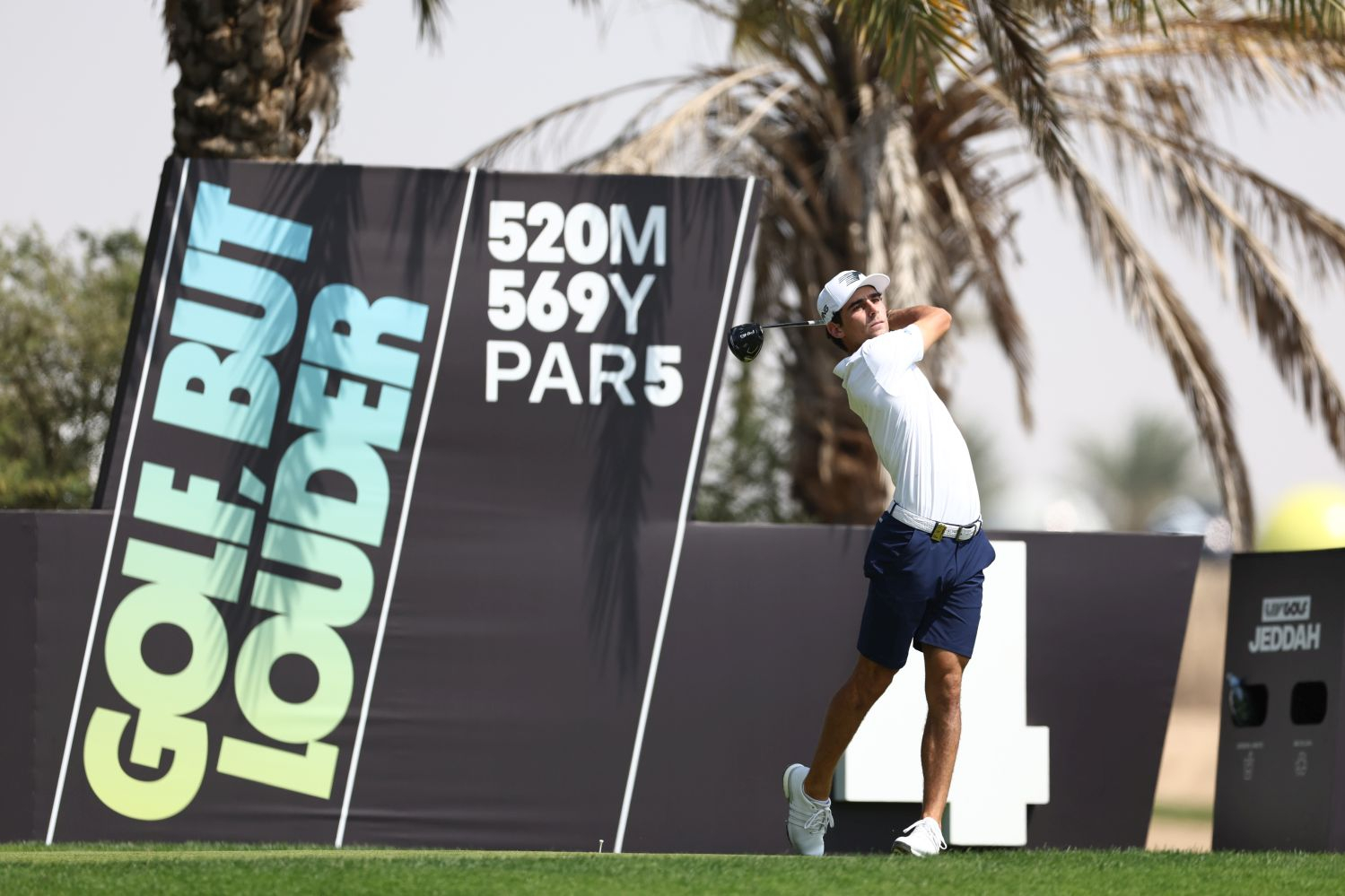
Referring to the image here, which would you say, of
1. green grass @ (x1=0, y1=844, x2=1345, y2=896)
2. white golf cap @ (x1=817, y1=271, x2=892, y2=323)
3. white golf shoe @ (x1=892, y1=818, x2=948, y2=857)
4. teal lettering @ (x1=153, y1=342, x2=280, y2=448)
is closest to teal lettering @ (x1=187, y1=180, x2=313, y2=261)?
teal lettering @ (x1=153, y1=342, x2=280, y2=448)

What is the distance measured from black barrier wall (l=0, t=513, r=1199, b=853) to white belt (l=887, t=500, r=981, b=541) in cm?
227

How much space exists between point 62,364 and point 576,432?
467 inches

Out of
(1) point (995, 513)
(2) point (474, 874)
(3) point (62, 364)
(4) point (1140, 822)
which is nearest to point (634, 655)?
(4) point (1140, 822)

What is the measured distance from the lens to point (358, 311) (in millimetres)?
8883

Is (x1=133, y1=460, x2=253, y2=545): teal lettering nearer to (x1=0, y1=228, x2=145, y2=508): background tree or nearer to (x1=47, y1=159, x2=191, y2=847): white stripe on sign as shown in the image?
(x1=47, y1=159, x2=191, y2=847): white stripe on sign

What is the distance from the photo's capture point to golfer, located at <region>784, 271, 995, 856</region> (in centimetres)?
651

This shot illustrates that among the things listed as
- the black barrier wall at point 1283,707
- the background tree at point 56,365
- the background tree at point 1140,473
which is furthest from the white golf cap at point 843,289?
the background tree at point 1140,473

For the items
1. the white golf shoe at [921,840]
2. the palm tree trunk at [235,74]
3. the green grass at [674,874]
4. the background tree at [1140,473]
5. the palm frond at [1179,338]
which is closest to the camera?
the green grass at [674,874]

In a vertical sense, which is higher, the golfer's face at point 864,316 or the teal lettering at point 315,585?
the golfer's face at point 864,316

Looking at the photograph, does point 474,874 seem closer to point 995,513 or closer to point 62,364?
point 62,364

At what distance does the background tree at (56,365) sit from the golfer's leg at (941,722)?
1318 cm

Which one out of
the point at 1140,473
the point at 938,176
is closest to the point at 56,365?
the point at 938,176

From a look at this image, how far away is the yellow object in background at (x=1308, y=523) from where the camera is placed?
14438mm

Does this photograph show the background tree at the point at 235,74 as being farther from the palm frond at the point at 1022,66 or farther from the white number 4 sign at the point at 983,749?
the white number 4 sign at the point at 983,749
